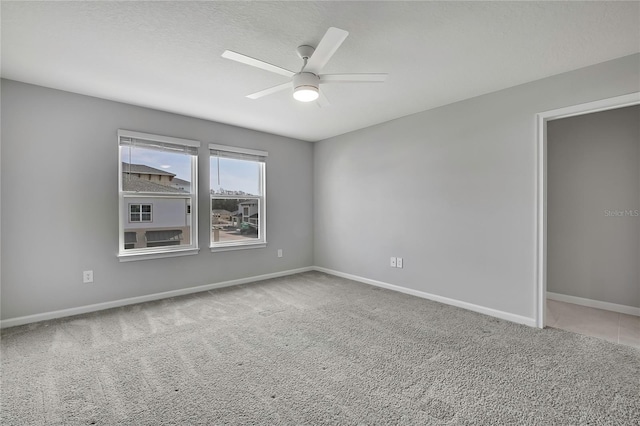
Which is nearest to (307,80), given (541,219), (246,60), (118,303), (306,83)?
(306,83)

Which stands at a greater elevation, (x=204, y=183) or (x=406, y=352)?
(x=204, y=183)

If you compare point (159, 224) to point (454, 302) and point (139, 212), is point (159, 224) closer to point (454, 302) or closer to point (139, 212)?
point (139, 212)

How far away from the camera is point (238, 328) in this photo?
9.35ft

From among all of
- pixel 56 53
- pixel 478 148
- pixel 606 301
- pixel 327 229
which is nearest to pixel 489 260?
pixel 478 148

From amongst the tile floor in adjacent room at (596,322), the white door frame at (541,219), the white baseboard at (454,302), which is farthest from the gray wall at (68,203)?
the tile floor in adjacent room at (596,322)

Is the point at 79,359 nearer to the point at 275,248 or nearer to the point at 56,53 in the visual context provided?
the point at 56,53

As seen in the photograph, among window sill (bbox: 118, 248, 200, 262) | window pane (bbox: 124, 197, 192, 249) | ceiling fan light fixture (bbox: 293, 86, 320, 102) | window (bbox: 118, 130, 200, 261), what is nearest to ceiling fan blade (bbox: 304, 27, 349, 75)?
ceiling fan light fixture (bbox: 293, 86, 320, 102)

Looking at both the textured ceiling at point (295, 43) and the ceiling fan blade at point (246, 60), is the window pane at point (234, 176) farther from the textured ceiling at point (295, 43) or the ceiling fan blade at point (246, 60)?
the ceiling fan blade at point (246, 60)

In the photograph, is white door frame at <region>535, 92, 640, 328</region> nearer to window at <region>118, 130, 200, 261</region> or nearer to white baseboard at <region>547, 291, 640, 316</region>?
white baseboard at <region>547, 291, 640, 316</region>

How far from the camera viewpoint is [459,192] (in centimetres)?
346

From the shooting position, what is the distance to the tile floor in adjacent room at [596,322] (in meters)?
2.66

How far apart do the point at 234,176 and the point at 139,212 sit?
1389mm

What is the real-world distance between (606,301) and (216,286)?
4.86 metres

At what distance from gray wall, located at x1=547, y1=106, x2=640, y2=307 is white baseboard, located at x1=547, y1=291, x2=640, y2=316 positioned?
46 millimetres
